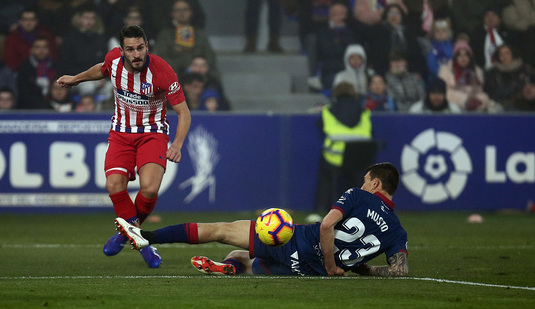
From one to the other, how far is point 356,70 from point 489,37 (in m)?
2.24

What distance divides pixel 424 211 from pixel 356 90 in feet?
6.71

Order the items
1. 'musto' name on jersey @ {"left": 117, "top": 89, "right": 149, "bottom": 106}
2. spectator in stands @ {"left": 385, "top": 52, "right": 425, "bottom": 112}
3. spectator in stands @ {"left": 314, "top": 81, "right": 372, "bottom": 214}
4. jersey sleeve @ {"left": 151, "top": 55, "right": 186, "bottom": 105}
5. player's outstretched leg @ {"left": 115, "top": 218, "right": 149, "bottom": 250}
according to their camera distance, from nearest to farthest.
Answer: player's outstretched leg @ {"left": 115, "top": 218, "right": 149, "bottom": 250}
jersey sleeve @ {"left": 151, "top": 55, "right": 186, "bottom": 105}
'musto' name on jersey @ {"left": 117, "top": 89, "right": 149, "bottom": 106}
spectator in stands @ {"left": 314, "top": 81, "right": 372, "bottom": 214}
spectator in stands @ {"left": 385, "top": 52, "right": 425, "bottom": 112}

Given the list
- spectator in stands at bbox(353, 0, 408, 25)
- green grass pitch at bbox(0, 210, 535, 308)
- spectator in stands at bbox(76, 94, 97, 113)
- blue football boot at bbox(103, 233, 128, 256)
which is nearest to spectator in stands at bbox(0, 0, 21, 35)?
spectator in stands at bbox(76, 94, 97, 113)

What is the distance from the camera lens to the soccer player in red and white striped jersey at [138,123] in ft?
23.8

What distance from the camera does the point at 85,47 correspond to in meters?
13.2

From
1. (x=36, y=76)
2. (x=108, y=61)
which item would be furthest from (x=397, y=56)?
(x=108, y=61)

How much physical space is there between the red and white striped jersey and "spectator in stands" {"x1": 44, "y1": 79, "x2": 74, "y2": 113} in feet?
16.7

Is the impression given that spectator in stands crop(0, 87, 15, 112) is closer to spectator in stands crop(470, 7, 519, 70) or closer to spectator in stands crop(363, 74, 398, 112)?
spectator in stands crop(363, 74, 398, 112)

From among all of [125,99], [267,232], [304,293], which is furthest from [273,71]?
[304,293]

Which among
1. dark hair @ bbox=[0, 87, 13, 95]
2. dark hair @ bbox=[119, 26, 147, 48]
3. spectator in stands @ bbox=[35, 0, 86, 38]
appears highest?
spectator in stands @ bbox=[35, 0, 86, 38]

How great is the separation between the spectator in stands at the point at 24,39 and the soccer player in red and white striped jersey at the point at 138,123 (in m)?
5.78

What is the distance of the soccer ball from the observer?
20.8 feet

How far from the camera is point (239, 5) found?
14.4 metres

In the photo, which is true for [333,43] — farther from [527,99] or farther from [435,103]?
[527,99]
